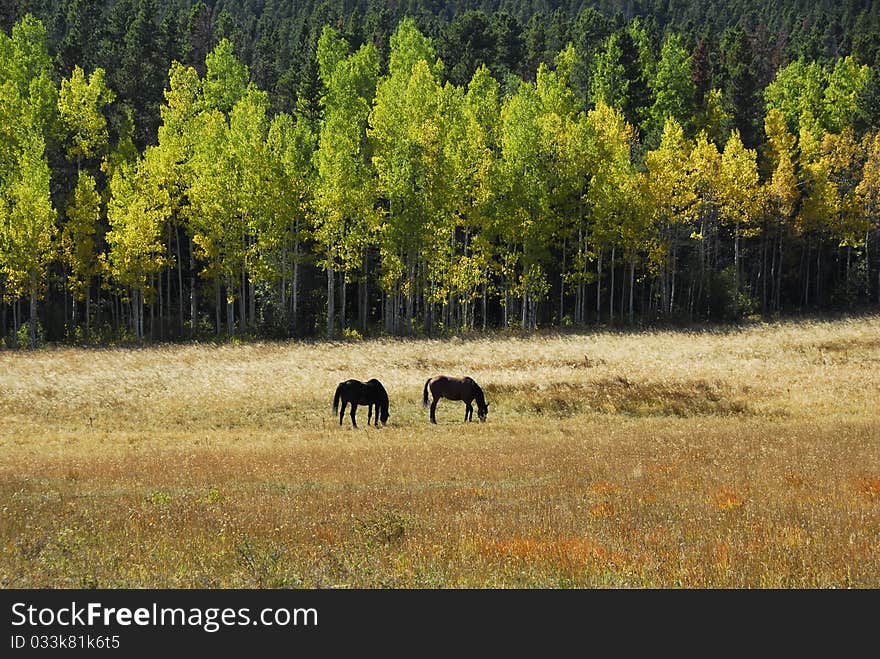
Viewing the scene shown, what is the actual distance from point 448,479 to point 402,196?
37.5 m

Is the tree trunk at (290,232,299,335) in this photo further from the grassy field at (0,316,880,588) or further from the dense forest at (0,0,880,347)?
the grassy field at (0,316,880,588)

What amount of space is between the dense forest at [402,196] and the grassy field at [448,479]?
16.6 m

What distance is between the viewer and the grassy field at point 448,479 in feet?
28.8

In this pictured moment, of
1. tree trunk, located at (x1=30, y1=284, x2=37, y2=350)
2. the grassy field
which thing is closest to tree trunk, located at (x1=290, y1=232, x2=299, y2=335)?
the grassy field

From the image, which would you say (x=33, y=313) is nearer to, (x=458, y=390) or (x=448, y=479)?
(x=458, y=390)

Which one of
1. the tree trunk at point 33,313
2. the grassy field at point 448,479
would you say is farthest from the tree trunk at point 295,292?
the tree trunk at point 33,313

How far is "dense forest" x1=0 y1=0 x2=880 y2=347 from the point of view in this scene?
51375mm

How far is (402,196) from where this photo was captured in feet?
167

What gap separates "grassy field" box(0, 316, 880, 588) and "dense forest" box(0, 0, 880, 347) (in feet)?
54.4

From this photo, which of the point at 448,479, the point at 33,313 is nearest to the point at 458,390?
the point at 448,479

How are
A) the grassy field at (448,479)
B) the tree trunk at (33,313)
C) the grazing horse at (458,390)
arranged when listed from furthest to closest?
the tree trunk at (33,313) < the grazing horse at (458,390) < the grassy field at (448,479)

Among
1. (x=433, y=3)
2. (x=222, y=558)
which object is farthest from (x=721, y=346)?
(x=433, y=3)

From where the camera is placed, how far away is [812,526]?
10477 millimetres

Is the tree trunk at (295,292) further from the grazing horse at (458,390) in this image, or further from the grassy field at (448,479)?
the grazing horse at (458,390)
